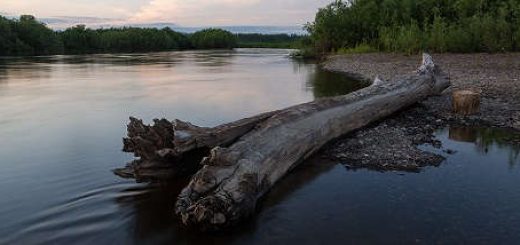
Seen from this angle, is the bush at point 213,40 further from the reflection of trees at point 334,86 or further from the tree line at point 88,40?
the reflection of trees at point 334,86

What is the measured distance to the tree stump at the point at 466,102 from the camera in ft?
39.2

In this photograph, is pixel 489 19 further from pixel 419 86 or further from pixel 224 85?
pixel 419 86

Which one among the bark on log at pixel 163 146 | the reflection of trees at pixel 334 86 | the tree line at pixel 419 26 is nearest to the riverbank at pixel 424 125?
the bark on log at pixel 163 146

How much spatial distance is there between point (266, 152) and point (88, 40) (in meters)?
103

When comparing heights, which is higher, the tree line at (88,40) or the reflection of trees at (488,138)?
the tree line at (88,40)

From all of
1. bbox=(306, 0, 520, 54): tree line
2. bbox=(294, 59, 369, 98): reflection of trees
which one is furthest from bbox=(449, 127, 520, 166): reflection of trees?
bbox=(306, 0, 520, 54): tree line

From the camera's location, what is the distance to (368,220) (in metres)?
6.04

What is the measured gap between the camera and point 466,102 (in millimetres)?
12133

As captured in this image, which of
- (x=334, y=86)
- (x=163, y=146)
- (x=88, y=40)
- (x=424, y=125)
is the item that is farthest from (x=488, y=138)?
(x=88, y=40)

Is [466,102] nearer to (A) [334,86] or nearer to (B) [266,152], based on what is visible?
(B) [266,152]

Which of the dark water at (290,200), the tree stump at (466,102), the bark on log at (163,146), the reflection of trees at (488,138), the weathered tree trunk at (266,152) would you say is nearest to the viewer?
the weathered tree trunk at (266,152)

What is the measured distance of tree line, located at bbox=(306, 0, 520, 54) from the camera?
29.8 meters

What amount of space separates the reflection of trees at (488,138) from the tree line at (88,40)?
79210 mm

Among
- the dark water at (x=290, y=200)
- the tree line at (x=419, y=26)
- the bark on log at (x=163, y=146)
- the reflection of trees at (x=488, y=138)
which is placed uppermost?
the tree line at (x=419, y=26)
